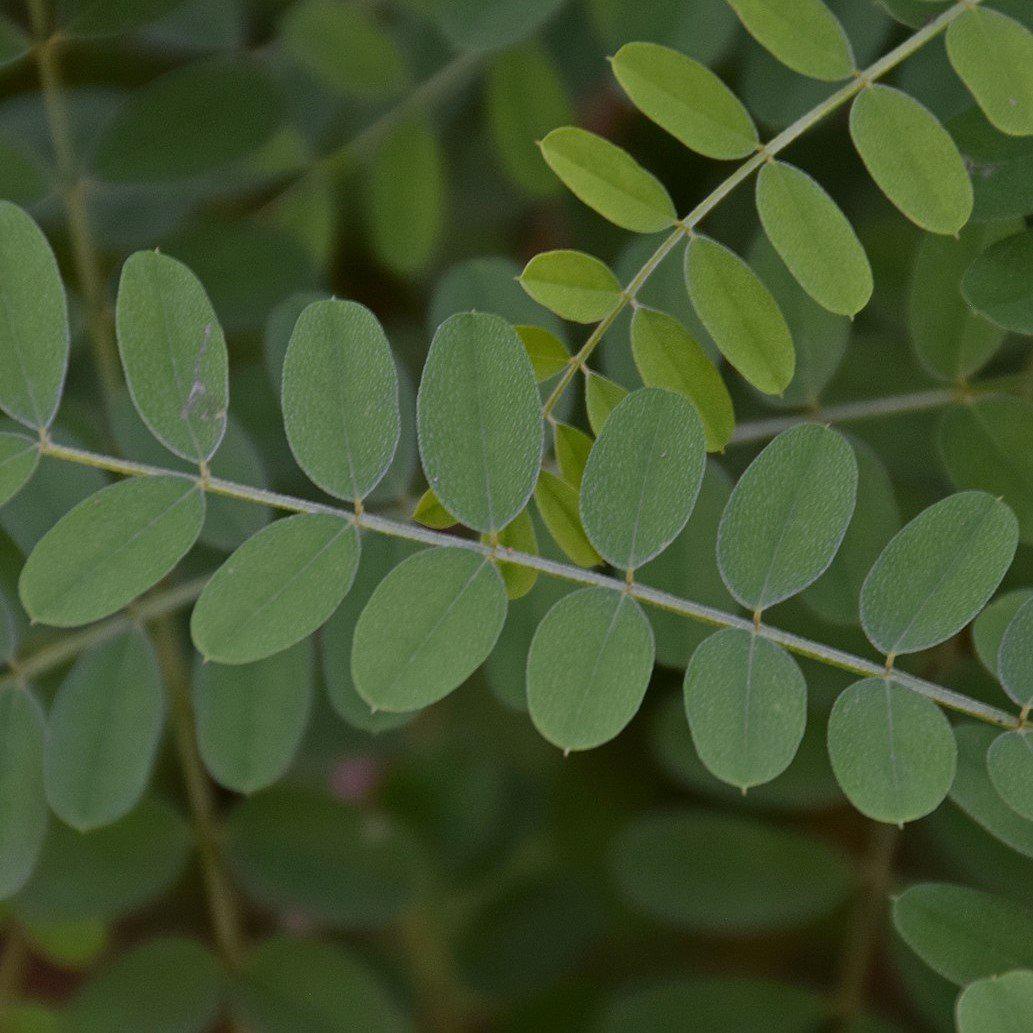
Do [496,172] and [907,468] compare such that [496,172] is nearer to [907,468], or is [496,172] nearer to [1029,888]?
[907,468]

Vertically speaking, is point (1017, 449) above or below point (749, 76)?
below

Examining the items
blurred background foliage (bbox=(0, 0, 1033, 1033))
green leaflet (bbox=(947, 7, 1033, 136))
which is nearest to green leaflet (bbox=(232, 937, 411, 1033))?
blurred background foliage (bbox=(0, 0, 1033, 1033))

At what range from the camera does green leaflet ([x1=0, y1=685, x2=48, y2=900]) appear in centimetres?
83

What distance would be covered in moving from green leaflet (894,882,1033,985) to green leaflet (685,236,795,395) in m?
0.31

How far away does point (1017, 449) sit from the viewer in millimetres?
874

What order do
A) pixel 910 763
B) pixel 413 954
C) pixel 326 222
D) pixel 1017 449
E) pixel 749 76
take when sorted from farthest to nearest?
1. pixel 413 954
2. pixel 326 222
3. pixel 749 76
4. pixel 1017 449
5. pixel 910 763

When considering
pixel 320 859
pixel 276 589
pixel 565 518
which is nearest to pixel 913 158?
pixel 565 518

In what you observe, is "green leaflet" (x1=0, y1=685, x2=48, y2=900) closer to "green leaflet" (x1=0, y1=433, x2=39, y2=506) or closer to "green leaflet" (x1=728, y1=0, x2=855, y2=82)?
"green leaflet" (x1=0, y1=433, x2=39, y2=506)

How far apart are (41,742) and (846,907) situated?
0.89 meters

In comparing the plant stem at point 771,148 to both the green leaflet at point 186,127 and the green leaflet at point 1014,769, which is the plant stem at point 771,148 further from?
the green leaflet at point 186,127

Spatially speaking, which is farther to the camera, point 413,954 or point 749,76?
point 413,954

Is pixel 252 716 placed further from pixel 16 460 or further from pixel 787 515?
pixel 787 515

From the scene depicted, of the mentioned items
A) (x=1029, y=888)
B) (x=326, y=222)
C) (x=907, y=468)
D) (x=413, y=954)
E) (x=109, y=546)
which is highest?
(x=109, y=546)

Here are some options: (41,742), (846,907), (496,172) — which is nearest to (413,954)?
(846,907)
